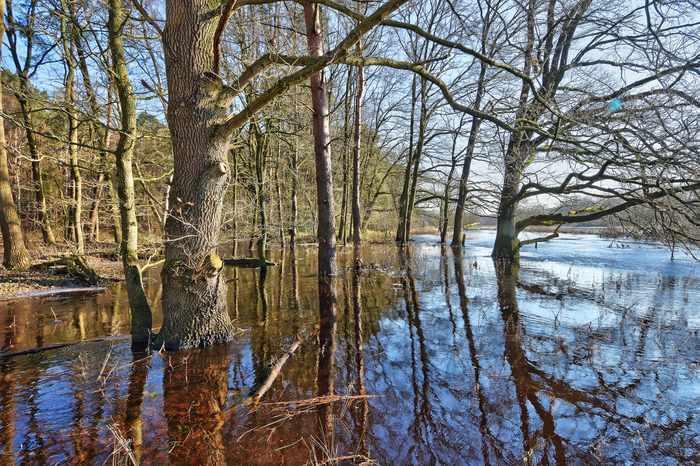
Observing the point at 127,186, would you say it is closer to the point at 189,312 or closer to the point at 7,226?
the point at 189,312

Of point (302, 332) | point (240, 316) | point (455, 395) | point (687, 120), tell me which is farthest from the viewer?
point (240, 316)

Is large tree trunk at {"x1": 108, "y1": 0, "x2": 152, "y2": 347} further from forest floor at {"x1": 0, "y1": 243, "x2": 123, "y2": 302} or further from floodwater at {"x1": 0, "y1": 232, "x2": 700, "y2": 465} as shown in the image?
forest floor at {"x1": 0, "y1": 243, "x2": 123, "y2": 302}

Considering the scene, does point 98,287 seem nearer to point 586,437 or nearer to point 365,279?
point 365,279

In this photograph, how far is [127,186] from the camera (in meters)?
4.89

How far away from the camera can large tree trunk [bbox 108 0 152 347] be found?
472 centimetres

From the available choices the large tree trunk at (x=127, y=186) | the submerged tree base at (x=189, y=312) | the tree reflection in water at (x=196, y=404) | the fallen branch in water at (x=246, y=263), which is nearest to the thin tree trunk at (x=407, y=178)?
the fallen branch in water at (x=246, y=263)

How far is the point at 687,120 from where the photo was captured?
3.71m

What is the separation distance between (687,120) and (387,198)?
2835 cm

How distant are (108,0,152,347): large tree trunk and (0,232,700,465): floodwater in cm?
42

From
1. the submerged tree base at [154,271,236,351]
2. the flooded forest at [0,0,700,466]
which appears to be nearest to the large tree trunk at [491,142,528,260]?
the flooded forest at [0,0,700,466]

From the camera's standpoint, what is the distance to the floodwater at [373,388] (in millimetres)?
2477

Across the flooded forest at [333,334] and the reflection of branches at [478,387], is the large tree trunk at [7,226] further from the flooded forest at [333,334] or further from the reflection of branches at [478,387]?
the reflection of branches at [478,387]

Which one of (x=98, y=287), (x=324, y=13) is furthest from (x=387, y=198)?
(x=98, y=287)

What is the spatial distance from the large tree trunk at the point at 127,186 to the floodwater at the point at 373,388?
42cm
